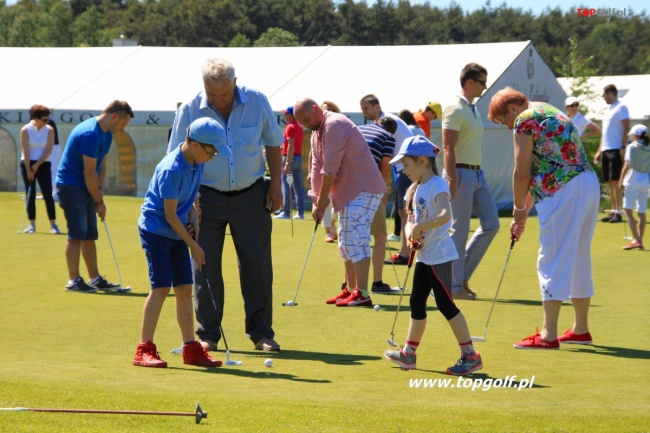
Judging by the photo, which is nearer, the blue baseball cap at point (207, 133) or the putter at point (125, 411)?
the putter at point (125, 411)

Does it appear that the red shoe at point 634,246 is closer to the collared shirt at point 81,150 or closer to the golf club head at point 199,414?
the collared shirt at point 81,150

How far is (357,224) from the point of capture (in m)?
11.6

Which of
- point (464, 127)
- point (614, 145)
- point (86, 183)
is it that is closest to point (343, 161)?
point (464, 127)

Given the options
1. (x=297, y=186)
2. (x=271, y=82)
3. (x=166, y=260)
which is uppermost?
(x=271, y=82)

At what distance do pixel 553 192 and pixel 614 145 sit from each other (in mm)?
13746

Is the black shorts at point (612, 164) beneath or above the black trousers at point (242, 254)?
beneath

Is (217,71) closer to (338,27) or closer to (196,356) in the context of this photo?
(196,356)

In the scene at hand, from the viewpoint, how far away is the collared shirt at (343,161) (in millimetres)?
11164

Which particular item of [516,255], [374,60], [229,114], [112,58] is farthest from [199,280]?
[112,58]

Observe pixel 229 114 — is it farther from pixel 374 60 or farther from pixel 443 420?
pixel 374 60

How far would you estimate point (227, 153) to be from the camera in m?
8.05

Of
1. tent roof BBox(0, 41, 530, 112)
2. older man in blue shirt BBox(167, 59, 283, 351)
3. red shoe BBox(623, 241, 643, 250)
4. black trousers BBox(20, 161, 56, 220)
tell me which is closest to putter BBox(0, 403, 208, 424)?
older man in blue shirt BBox(167, 59, 283, 351)

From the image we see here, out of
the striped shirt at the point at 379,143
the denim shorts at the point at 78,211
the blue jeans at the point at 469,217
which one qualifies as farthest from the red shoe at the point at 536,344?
the denim shorts at the point at 78,211
